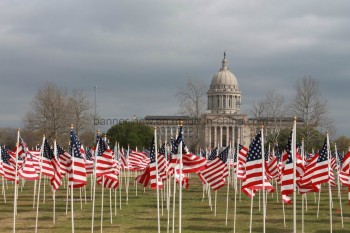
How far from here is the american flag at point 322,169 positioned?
2423 centimetres

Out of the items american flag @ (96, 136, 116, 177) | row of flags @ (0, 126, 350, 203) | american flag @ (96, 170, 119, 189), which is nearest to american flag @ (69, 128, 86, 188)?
row of flags @ (0, 126, 350, 203)

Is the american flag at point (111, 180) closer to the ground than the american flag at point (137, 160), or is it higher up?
closer to the ground

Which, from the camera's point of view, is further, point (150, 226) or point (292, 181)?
point (150, 226)

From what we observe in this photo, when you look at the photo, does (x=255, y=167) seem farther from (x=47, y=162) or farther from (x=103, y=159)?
(x=47, y=162)

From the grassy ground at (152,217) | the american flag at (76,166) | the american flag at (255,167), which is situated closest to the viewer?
the american flag at (255,167)

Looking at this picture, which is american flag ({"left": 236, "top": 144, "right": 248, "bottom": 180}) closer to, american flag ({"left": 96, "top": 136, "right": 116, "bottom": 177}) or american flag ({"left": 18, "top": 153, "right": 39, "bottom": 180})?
american flag ({"left": 96, "top": 136, "right": 116, "bottom": 177})

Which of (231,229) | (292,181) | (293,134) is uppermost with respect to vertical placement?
(293,134)

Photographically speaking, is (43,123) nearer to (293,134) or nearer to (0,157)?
(0,157)

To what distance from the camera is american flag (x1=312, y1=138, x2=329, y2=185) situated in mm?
24234

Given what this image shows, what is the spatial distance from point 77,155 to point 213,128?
17379cm

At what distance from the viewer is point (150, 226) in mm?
26891

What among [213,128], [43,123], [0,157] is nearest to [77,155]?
[0,157]

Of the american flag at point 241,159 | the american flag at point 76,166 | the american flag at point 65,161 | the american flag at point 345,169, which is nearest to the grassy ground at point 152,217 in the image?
the american flag at point 345,169

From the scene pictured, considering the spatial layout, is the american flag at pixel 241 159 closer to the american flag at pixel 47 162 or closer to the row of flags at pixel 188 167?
the row of flags at pixel 188 167
